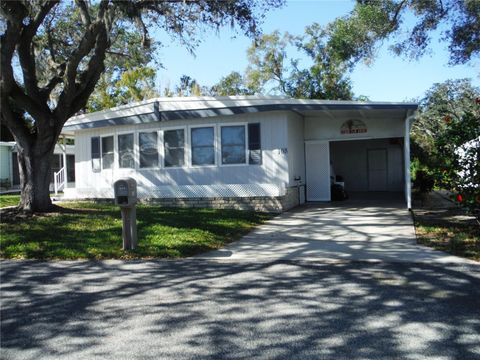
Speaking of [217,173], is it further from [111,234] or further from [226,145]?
[111,234]

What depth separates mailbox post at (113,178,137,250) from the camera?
26.8 feet

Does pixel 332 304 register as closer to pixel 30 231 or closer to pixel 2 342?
pixel 2 342

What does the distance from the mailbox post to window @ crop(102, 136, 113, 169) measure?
911 cm

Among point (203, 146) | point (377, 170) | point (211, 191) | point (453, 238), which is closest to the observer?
point (453, 238)

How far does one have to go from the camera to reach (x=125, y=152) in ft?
54.5

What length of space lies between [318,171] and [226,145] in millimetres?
3758

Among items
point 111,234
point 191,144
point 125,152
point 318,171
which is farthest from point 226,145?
point 111,234

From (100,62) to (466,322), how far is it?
10.1 metres

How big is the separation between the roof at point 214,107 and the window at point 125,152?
2.04 feet

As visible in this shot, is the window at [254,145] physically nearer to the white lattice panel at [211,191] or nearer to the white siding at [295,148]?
the white lattice panel at [211,191]

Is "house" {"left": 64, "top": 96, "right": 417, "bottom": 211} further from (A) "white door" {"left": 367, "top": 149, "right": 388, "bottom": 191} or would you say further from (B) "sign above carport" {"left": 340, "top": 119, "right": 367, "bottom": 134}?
(A) "white door" {"left": 367, "top": 149, "right": 388, "bottom": 191}

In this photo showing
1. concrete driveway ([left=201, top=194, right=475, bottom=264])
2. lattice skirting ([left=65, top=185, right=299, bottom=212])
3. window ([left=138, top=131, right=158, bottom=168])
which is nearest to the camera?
concrete driveway ([left=201, top=194, right=475, bottom=264])

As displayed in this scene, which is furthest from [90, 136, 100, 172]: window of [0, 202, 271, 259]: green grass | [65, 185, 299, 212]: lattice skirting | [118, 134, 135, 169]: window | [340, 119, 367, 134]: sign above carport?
[340, 119, 367, 134]: sign above carport

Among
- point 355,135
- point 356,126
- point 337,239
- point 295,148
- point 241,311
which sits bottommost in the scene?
point 241,311
